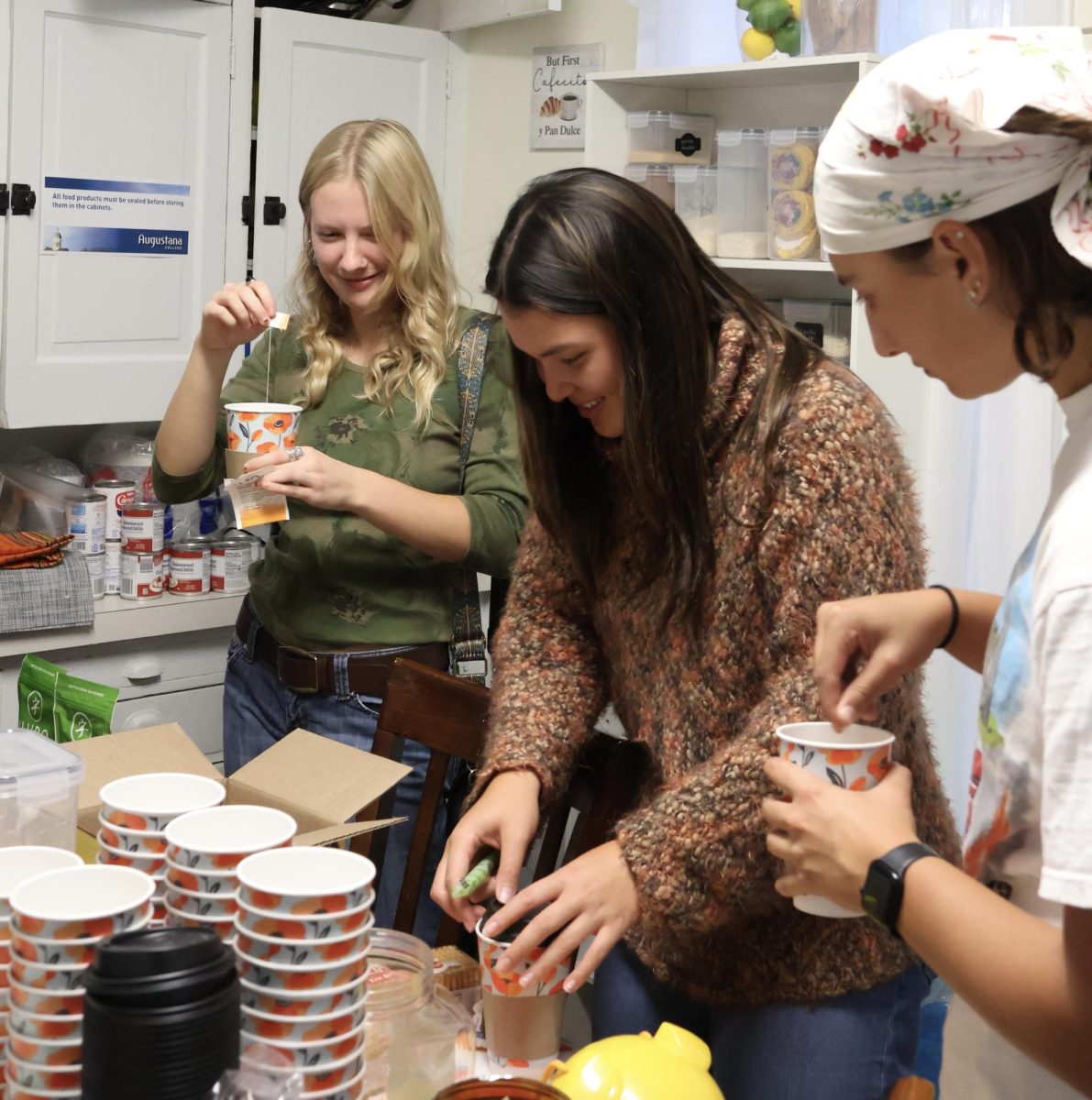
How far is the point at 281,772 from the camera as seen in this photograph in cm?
131

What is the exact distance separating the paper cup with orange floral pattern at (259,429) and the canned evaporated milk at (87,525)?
1170 mm

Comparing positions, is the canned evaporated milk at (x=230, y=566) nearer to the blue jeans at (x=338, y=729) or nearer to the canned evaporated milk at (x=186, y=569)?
the canned evaporated milk at (x=186, y=569)

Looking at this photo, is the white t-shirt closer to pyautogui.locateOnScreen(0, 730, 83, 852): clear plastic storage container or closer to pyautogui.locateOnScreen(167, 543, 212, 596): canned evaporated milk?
pyautogui.locateOnScreen(0, 730, 83, 852): clear plastic storage container

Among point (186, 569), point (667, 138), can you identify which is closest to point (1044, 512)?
point (667, 138)

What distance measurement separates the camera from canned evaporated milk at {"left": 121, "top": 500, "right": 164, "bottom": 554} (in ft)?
9.41

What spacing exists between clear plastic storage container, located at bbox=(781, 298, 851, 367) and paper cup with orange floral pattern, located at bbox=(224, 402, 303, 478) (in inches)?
41.9

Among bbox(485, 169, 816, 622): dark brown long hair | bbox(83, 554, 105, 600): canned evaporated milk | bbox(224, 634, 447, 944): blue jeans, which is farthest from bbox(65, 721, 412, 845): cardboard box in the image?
bbox(83, 554, 105, 600): canned evaporated milk

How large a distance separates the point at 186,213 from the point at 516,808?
2.06m

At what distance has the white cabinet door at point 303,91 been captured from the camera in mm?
3031

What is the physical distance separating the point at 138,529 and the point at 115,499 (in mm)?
125

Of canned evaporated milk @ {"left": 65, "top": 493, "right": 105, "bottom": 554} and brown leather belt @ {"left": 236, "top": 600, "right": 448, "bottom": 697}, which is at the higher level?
canned evaporated milk @ {"left": 65, "top": 493, "right": 105, "bottom": 554}

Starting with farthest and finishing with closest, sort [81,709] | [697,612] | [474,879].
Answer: [81,709] → [697,612] → [474,879]

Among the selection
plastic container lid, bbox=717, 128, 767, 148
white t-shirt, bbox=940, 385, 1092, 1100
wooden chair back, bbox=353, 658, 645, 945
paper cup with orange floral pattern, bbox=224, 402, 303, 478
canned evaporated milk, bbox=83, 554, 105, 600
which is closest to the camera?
white t-shirt, bbox=940, 385, 1092, 1100

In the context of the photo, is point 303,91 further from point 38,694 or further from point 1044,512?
point 1044,512
